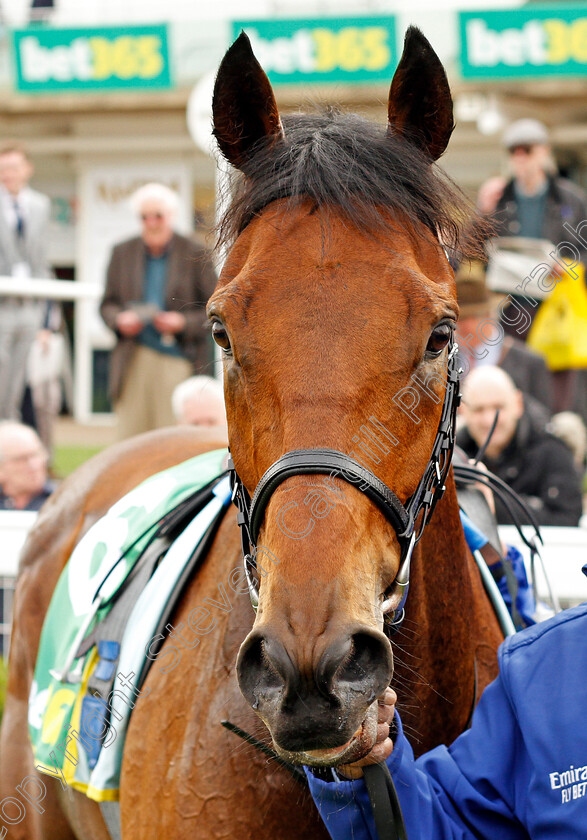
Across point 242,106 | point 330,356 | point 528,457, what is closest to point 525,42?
point 528,457

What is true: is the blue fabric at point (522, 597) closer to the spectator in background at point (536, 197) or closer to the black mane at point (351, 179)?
the black mane at point (351, 179)

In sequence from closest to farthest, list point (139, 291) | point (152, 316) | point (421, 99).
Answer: point (421, 99) → point (152, 316) → point (139, 291)

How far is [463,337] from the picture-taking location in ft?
17.7

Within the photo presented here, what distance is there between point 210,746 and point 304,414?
82cm

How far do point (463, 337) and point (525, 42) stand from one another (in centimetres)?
507

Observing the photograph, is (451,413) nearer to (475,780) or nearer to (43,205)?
(475,780)

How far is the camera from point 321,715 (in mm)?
1424

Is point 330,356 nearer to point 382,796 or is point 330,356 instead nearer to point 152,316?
point 382,796

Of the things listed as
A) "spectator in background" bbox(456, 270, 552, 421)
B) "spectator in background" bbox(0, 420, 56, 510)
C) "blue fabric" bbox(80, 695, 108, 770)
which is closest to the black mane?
"blue fabric" bbox(80, 695, 108, 770)

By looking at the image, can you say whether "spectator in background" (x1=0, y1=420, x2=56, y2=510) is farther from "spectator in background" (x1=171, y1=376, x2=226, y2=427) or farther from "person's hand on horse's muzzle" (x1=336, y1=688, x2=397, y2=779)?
"person's hand on horse's muzzle" (x1=336, y1=688, x2=397, y2=779)

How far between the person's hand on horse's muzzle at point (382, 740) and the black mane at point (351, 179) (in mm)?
866

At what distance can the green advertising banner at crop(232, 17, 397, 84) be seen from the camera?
9227mm

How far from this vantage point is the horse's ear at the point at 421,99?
1.91 m

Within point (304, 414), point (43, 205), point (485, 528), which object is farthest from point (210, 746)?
point (43, 205)
